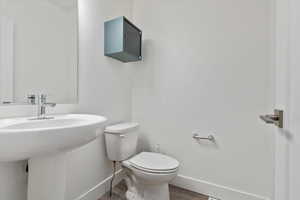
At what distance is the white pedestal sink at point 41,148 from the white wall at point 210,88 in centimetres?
97

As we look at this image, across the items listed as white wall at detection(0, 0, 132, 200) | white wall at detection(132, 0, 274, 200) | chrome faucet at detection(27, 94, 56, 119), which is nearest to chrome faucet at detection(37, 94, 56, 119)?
chrome faucet at detection(27, 94, 56, 119)

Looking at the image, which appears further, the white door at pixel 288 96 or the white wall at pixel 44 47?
the white wall at pixel 44 47

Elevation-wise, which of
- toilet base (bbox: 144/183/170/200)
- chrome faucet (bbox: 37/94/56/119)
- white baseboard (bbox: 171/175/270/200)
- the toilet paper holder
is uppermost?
chrome faucet (bbox: 37/94/56/119)

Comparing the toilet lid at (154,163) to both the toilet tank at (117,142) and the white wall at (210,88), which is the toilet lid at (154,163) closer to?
the toilet tank at (117,142)

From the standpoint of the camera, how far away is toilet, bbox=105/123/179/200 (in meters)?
1.19

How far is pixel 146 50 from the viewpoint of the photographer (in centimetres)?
181

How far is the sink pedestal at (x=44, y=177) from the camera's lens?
81 centimetres

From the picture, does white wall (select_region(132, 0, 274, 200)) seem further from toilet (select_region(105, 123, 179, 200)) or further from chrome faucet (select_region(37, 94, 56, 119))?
chrome faucet (select_region(37, 94, 56, 119))

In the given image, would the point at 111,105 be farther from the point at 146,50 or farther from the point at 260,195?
the point at 260,195

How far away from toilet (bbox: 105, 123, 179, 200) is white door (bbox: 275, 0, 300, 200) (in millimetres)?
802

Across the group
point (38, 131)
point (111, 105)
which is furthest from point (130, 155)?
point (38, 131)

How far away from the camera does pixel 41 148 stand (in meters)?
0.57

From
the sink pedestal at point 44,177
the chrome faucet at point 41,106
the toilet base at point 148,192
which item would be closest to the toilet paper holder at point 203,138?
the toilet base at point 148,192

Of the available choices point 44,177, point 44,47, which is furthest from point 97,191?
point 44,47
